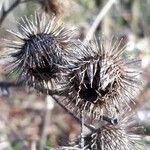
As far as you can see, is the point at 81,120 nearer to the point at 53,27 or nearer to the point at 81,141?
the point at 81,141

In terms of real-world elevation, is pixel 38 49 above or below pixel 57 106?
below

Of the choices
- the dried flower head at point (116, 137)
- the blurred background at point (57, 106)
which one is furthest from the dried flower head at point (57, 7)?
the blurred background at point (57, 106)

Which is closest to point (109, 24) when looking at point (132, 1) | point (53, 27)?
point (132, 1)

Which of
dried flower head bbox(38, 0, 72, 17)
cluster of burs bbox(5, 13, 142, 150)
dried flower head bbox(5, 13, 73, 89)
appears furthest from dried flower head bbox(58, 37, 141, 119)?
dried flower head bbox(38, 0, 72, 17)

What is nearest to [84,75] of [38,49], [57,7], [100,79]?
[100,79]

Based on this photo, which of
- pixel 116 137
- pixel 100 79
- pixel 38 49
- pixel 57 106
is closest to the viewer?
pixel 100 79

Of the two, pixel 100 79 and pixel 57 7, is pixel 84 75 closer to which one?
pixel 100 79
